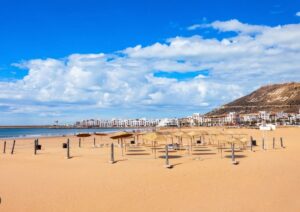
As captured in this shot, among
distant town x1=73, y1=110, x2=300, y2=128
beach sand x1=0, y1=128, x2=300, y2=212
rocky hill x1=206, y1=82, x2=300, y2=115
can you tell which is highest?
rocky hill x1=206, y1=82, x2=300, y2=115

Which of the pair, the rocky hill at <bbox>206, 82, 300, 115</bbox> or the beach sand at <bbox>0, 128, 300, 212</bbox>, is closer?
the beach sand at <bbox>0, 128, 300, 212</bbox>

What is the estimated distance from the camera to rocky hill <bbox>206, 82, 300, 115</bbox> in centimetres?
12794

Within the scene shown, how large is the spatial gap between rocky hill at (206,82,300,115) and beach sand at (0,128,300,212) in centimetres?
10735

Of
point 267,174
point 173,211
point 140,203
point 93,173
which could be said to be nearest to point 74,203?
point 140,203

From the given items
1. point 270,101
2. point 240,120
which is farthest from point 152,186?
point 270,101

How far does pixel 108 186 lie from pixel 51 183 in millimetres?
2289

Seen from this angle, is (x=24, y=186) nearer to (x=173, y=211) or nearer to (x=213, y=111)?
(x=173, y=211)

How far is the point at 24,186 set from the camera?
13070mm

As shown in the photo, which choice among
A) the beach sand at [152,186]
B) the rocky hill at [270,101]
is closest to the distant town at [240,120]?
the rocky hill at [270,101]

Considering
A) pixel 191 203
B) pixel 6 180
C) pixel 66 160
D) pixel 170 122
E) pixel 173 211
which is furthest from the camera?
pixel 170 122

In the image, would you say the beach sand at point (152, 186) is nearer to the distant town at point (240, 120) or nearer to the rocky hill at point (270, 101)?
the distant town at point (240, 120)

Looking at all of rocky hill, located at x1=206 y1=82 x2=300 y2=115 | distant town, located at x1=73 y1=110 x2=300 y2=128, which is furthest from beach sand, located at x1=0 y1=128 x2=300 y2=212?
rocky hill, located at x1=206 y1=82 x2=300 y2=115

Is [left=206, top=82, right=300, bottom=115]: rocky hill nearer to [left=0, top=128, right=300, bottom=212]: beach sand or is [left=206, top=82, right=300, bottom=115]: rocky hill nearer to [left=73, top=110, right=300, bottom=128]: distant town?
[left=73, top=110, right=300, bottom=128]: distant town

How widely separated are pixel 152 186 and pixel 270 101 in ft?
454
